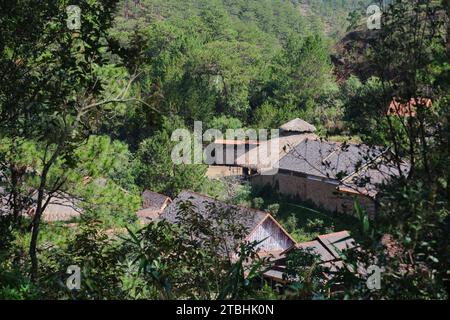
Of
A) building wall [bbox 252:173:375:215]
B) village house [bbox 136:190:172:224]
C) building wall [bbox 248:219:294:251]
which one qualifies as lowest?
building wall [bbox 248:219:294:251]

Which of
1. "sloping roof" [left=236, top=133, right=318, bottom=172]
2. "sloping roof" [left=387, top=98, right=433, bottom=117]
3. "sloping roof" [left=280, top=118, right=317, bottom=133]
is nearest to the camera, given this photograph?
"sloping roof" [left=387, top=98, right=433, bottom=117]

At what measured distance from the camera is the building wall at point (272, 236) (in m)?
19.4

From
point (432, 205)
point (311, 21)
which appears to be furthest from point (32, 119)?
point (311, 21)

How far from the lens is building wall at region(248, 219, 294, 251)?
63.5 feet

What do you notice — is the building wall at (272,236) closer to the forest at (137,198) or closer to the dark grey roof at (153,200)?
the dark grey roof at (153,200)

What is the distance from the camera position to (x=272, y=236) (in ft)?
63.6

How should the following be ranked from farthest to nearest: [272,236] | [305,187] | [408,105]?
[305,187] < [272,236] < [408,105]

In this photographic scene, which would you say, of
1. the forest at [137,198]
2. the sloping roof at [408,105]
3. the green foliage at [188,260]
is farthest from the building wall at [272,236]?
the sloping roof at [408,105]

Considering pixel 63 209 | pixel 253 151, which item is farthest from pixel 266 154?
pixel 63 209

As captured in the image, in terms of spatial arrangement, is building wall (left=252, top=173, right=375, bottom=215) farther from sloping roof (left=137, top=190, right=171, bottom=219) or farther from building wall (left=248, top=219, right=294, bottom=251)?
sloping roof (left=137, top=190, right=171, bottom=219)

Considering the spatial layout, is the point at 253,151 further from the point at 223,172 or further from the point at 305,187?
the point at 305,187

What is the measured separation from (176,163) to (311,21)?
7520cm

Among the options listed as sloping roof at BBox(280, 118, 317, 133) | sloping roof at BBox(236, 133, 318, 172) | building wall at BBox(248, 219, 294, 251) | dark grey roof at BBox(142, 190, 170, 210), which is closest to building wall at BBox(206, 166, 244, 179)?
sloping roof at BBox(236, 133, 318, 172)

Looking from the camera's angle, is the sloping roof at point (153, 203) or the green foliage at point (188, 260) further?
the sloping roof at point (153, 203)
